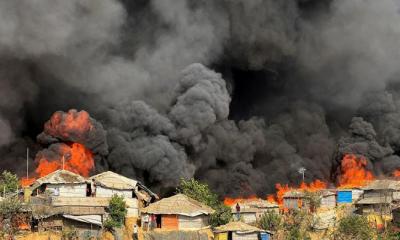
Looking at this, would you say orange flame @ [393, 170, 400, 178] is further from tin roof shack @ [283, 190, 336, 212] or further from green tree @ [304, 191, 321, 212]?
green tree @ [304, 191, 321, 212]

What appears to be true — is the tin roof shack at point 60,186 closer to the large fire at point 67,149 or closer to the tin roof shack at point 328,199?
the large fire at point 67,149

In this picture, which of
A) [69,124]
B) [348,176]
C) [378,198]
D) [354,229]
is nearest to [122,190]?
[69,124]

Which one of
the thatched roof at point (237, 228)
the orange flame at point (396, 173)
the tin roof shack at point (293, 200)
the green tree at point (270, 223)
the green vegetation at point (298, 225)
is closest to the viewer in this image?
the thatched roof at point (237, 228)

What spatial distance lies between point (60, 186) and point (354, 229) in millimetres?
19901

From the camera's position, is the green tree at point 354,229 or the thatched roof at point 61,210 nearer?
the thatched roof at point 61,210

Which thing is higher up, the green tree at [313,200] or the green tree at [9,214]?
the green tree at [313,200]

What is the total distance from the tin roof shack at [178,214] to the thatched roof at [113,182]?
11.7 ft

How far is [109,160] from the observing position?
68000 millimetres

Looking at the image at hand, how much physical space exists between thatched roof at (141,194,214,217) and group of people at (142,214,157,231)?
41 centimetres

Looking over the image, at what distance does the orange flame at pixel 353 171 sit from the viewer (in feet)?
238

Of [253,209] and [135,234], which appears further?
[253,209]

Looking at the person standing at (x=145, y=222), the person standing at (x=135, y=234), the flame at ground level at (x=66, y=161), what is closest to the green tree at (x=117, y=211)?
the person standing at (x=135, y=234)

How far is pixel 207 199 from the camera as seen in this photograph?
191 ft

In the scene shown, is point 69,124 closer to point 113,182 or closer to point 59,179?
point 113,182
